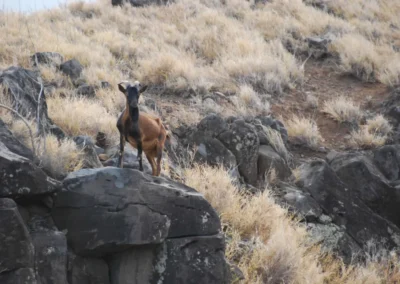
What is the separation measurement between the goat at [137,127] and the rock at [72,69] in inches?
Answer: 254

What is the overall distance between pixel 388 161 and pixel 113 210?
592 centimetres

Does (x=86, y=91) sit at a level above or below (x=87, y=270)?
below

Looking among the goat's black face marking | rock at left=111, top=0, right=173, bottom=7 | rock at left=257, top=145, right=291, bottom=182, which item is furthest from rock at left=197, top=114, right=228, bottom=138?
rock at left=111, top=0, right=173, bottom=7

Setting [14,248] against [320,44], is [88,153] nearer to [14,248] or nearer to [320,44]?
[14,248]

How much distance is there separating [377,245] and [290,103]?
211 inches

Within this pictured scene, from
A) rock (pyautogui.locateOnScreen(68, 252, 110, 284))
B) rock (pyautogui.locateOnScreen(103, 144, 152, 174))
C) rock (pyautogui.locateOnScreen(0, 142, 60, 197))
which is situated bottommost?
rock (pyautogui.locateOnScreen(103, 144, 152, 174))

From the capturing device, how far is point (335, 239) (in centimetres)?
738

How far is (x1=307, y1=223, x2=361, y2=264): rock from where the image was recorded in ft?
23.6

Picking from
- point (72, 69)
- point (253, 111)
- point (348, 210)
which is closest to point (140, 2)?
point (72, 69)

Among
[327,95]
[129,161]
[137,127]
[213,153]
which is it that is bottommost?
[327,95]

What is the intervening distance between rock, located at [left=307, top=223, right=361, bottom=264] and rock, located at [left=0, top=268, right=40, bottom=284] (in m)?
4.38

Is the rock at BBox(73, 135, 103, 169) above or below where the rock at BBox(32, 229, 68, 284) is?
below

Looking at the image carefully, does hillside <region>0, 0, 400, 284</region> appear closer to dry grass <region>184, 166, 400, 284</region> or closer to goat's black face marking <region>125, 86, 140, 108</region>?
dry grass <region>184, 166, 400, 284</region>

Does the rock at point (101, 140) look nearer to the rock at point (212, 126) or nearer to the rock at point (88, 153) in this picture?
the rock at point (88, 153)
